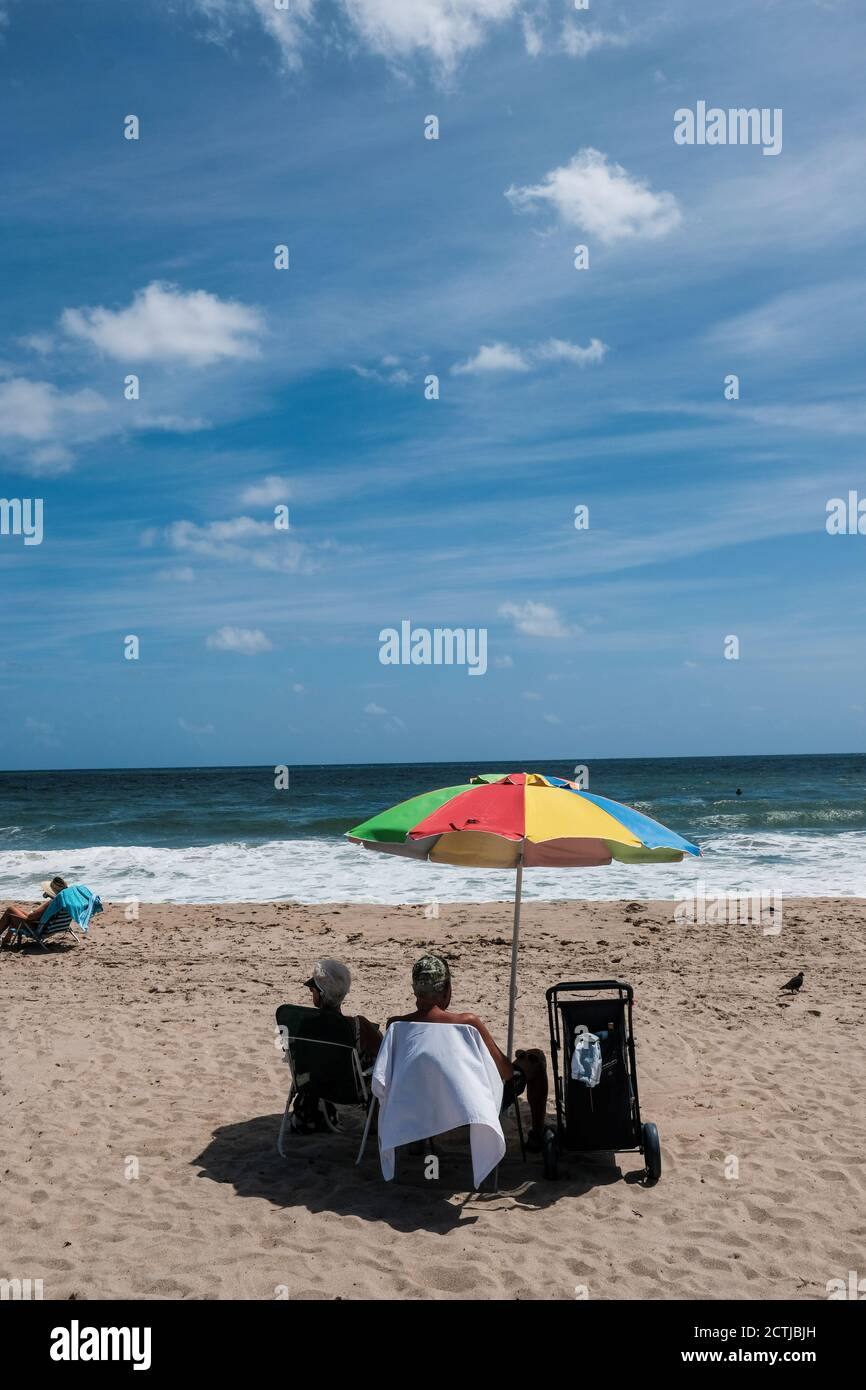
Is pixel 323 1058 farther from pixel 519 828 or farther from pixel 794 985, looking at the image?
pixel 794 985

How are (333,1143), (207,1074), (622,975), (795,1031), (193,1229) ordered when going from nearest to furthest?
(193,1229), (333,1143), (207,1074), (795,1031), (622,975)

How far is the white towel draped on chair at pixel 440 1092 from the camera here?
4.72 meters

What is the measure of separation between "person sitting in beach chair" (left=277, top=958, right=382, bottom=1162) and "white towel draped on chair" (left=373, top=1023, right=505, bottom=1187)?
22.7 inches

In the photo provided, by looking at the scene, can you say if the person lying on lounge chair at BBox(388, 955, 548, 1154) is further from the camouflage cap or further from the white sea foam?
the white sea foam

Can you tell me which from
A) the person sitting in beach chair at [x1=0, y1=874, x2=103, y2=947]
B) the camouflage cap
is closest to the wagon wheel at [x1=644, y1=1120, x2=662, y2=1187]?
the camouflage cap

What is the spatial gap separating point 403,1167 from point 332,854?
56.6ft

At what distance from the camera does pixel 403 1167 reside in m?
5.28

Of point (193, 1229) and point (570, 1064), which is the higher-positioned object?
point (570, 1064)

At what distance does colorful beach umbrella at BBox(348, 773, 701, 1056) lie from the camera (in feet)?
15.9

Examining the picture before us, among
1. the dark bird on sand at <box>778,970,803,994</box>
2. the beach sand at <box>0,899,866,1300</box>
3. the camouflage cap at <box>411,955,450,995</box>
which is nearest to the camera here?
the beach sand at <box>0,899,866,1300</box>

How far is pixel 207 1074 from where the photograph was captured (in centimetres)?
687

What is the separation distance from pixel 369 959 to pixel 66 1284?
7058 mm
